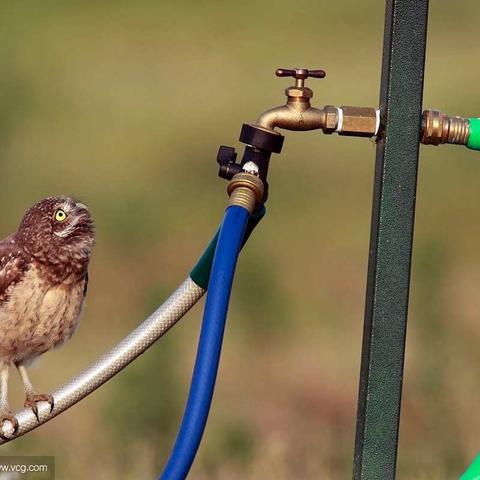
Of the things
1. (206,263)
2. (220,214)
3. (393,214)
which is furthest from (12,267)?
(220,214)

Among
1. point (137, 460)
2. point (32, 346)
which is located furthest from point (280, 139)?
point (137, 460)

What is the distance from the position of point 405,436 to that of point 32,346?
2556 millimetres

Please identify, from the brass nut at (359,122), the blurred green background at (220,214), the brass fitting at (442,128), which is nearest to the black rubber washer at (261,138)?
the brass nut at (359,122)

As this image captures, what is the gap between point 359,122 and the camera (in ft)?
12.3

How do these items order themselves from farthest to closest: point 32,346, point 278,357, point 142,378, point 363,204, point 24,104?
point 24,104 → point 363,204 → point 278,357 → point 142,378 → point 32,346

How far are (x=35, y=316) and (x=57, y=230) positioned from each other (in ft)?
0.98

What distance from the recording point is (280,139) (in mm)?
3771

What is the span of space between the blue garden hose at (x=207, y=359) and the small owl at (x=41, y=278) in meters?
1.02

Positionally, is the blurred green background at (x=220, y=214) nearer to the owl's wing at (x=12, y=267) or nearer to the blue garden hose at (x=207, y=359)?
the owl's wing at (x=12, y=267)

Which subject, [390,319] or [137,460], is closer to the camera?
[390,319]

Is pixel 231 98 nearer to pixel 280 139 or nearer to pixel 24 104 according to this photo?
pixel 24 104

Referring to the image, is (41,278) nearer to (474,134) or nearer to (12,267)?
(12,267)

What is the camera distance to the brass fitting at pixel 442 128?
374 centimetres

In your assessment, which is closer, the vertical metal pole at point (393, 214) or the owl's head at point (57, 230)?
the vertical metal pole at point (393, 214)
